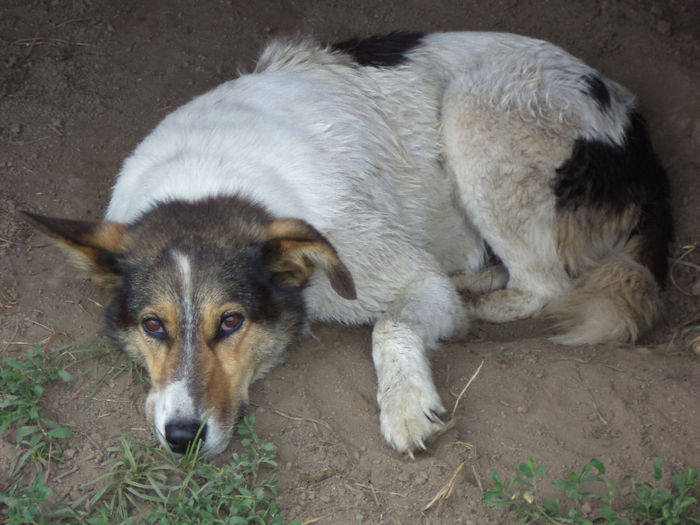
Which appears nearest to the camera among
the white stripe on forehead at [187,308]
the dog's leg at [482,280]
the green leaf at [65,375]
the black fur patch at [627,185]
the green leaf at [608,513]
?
the green leaf at [608,513]

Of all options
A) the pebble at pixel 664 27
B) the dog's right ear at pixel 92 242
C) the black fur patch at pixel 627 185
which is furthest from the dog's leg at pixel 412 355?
the pebble at pixel 664 27

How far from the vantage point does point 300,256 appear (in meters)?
3.28

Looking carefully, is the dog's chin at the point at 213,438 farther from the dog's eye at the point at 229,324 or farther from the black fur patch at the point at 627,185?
the black fur patch at the point at 627,185

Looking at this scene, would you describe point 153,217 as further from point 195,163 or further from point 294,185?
point 294,185

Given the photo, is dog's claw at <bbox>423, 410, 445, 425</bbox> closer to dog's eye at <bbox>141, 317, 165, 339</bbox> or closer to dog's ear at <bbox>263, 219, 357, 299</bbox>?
dog's ear at <bbox>263, 219, 357, 299</bbox>

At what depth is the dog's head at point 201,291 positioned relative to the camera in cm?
302

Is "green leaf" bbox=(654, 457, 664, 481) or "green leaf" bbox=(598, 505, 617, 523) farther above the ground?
"green leaf" bbox=(654, 457, 664, 481)

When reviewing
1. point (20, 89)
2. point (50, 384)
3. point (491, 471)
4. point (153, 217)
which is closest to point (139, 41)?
point (20, 89)

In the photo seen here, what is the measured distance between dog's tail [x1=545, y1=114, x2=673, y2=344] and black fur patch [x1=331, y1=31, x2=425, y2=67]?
1.25 m

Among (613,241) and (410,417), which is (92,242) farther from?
(613,241)

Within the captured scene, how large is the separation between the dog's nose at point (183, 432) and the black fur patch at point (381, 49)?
2.54m

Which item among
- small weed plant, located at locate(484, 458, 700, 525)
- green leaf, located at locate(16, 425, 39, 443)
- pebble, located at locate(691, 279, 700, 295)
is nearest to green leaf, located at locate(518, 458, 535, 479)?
small weed plant, located at locate(484, 458, 700, 525)

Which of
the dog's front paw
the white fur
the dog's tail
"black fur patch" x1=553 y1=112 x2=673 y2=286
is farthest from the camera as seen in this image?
"black fur patch" x1=553 y1=112 x2=673 y2=286

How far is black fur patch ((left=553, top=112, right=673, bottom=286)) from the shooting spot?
4.19 meters
